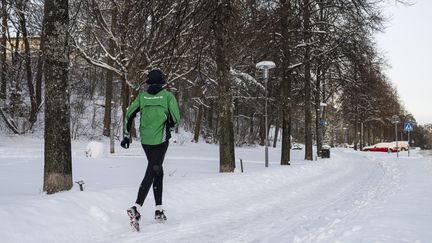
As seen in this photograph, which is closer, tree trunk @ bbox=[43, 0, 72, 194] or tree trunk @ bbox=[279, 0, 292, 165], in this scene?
tree trunk @ bbox=[43, 0, 72, 194]

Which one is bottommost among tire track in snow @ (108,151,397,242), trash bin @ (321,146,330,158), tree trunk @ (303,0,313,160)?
tire track in snow @ (108,151,397,242)

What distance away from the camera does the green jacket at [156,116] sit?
5676 mm

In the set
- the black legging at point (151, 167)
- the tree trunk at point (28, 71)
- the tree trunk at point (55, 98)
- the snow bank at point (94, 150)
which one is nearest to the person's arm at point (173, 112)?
the black legging at point (151, 167)

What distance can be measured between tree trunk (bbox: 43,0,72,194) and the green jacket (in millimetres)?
1389

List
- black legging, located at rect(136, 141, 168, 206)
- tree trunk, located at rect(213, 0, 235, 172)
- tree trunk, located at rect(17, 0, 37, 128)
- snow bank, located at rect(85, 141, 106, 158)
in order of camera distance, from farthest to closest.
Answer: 1. tree trunk, located at rect(17, 0, 37, 128)
2. snow bank, located at rect(85, 141, 106, 158)
3. tree trunk, located at rect(213, 0, 235, 172)
4. black legging, located at rect(136, 141, 168, 206)

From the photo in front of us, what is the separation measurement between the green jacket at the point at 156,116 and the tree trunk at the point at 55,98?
4.56 ft

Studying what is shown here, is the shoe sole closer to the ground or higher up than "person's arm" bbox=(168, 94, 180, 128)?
closer to the ground

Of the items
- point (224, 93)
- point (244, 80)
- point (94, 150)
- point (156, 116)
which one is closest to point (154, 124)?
point (156, 116)

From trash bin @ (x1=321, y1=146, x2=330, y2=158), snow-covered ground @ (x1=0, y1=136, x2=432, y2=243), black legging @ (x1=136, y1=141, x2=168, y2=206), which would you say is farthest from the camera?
trash bin @ (x1=321, y1=146, x2=330, y2=158)

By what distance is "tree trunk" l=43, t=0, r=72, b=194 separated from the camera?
6.51 meters

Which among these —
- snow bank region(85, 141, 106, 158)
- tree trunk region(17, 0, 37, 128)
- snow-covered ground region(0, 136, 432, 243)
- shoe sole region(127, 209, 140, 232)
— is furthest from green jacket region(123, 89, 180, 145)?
tree trunk region(17, 0, 37, 128)

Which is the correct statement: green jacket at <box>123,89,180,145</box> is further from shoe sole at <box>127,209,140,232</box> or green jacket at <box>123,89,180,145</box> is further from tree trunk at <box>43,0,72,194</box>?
tree trunk at <box>43,0,72,194</box>

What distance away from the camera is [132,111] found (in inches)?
230

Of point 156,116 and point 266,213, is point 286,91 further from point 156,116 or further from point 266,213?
point 156,116
